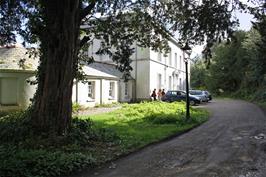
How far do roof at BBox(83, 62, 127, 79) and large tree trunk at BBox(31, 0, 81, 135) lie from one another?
20314mm

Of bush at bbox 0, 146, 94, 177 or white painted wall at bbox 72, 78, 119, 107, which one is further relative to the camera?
white painted wall at bbox 72, 78, 119, 107

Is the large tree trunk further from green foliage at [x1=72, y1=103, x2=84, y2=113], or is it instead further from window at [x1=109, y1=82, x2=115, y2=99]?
window at [x1=109, y1=82, x2=115, y2=99]

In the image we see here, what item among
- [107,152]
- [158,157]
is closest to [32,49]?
[107,152]

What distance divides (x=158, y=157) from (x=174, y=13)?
6.83 meters

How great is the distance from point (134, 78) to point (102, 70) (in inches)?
233

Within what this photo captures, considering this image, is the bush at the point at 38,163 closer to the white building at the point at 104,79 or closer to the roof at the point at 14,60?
the white building at the point at 104,79

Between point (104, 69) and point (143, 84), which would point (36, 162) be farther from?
point (143, 84)

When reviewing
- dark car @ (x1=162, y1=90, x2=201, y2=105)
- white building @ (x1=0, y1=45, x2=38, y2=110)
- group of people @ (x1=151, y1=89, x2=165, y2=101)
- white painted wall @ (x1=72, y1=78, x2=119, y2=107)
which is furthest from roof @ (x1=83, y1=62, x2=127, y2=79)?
white building @ (x1=0, y1=45, x2=38, y2=110)

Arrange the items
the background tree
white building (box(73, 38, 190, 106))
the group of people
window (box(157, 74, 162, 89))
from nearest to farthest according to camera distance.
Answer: the background tree, white building (box(73, 38, 190, 106)), the group of people, window (box(157, 74, 162, 89))

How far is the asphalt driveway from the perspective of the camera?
9.48m

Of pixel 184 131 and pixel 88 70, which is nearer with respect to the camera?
pixel 184 131

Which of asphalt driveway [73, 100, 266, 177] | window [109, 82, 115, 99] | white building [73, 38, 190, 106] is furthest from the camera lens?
window [109, 82, 115, 99]

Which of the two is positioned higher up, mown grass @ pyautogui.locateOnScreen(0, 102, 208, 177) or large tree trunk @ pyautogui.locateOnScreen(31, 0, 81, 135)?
large tree trunk @ pyautogui.locateOnScreen(31, 0, 81, 135)

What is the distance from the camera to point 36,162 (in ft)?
30.8
